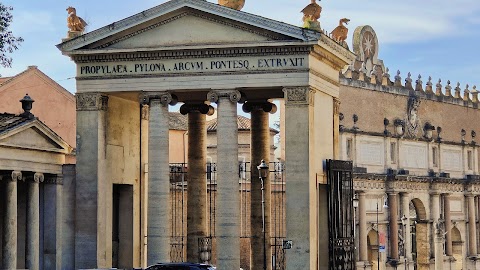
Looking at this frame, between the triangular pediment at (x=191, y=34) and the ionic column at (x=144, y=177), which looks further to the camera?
the ionic column at (x=144, y=177)

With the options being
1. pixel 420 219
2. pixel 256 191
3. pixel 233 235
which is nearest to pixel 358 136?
pixel 420 219

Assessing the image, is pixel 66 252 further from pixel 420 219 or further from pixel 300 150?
pixel 420 219

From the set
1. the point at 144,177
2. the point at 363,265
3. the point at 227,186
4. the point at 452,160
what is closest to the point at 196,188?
the point at 144,177

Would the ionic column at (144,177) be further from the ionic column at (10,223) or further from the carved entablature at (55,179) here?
the ionic column at (10,223)

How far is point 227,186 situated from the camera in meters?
44.1

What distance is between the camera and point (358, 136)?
90.6m

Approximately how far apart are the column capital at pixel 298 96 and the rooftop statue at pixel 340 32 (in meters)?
5.87

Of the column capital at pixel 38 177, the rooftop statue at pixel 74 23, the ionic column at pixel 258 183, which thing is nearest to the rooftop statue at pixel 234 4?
the ionic column at pixel 258 183

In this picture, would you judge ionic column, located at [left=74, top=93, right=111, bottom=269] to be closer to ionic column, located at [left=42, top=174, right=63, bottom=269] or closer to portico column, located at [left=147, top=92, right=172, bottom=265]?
ionic column, located at [left=42, top=174, right=63, bottom=269]

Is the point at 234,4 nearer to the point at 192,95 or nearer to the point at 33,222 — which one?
the point at 192,95

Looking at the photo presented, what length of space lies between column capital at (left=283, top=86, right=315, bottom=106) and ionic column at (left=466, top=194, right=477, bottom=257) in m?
64.0

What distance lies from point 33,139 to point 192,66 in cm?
658

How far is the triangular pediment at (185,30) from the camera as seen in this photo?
43688 millimetres

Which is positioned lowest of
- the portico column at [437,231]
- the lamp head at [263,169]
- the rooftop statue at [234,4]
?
the portico column at [437,231]
